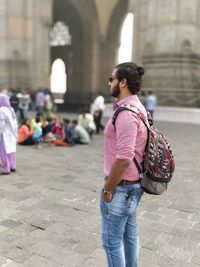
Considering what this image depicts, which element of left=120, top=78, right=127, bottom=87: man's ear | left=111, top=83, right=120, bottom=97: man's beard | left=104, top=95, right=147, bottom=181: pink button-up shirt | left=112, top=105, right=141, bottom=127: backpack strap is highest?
left=120, top=78, right=127, bottom=87: man's ear

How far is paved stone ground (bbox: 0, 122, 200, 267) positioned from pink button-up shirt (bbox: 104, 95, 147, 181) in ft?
3.99

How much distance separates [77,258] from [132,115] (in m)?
1.65

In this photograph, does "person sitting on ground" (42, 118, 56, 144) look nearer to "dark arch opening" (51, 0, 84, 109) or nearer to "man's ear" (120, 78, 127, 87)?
"man's ear" (120, 78, 127, 87)

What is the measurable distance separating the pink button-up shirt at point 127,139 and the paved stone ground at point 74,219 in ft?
3.99

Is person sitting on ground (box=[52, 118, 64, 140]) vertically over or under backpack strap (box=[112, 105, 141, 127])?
under

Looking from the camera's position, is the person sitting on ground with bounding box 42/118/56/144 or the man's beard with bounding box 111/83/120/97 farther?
the person sitting on ground with bounding box 42/118/56/144

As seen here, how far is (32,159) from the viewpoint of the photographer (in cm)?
768

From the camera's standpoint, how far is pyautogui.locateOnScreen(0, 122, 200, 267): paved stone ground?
10.7 ft

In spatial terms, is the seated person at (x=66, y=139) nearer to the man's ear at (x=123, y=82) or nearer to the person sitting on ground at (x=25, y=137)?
the person sitting on ground at (x=25, y=137)

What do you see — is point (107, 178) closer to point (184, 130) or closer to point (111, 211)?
point (111, 211)

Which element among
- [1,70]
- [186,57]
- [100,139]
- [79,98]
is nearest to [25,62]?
[1,70]

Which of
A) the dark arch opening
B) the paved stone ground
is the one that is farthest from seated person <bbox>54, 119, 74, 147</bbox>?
the dark arch opening

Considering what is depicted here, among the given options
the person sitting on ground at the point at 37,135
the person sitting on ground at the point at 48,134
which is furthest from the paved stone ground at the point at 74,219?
the person sitting on ground at the point at 48,134

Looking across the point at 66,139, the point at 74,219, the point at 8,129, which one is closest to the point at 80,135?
the point at 66,139
